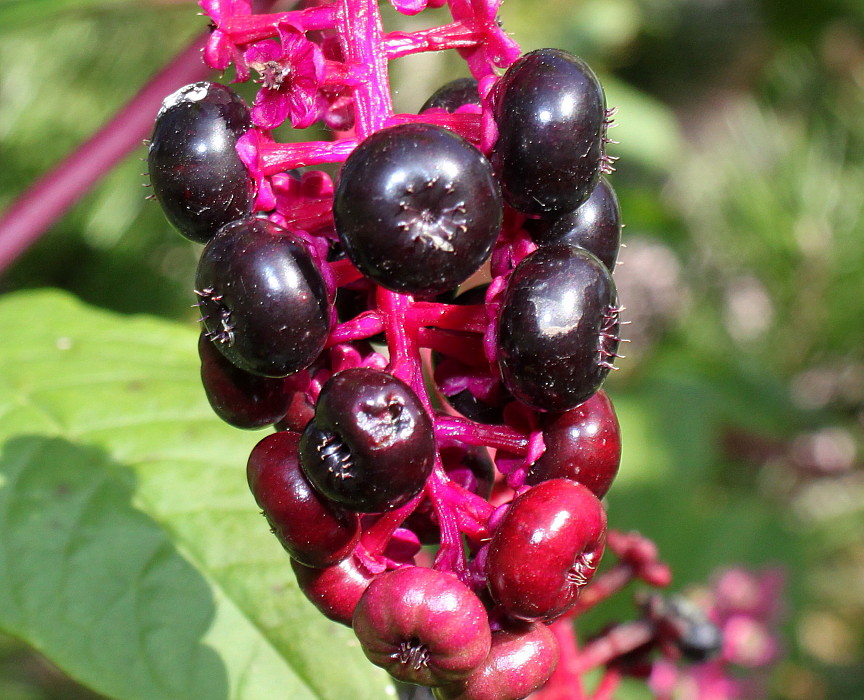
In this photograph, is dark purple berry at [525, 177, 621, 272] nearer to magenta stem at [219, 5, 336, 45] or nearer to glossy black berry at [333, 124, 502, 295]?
glossy black berry at [333, 124, 502, 295]

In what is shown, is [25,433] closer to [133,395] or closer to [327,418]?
[133,395]

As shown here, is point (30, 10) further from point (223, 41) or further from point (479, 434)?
point (479, 434)

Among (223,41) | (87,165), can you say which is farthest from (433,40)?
(87,165)

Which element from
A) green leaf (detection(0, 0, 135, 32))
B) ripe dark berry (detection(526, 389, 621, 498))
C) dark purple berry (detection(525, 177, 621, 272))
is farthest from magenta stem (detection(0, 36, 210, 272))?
ripe dark berry (detection(526, 389, 621, 498))

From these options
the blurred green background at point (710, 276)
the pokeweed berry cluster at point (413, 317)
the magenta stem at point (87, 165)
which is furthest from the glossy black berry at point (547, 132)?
the blurred green background at point (710, 276)

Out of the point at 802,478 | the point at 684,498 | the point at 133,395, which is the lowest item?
the point at 802,478

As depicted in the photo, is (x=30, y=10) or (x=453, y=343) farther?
(x=30, y=10)

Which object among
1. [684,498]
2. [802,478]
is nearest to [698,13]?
[802,478]
